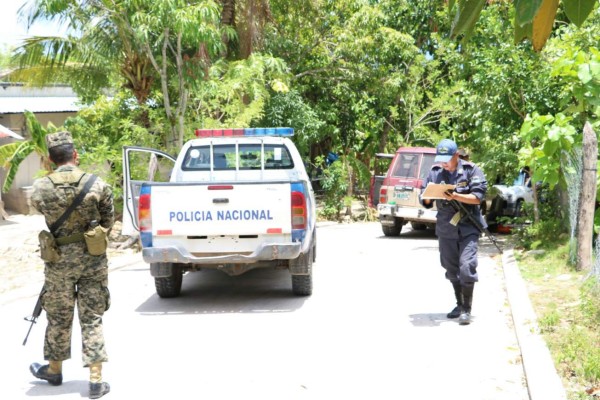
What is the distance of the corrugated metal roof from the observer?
21.0 meters

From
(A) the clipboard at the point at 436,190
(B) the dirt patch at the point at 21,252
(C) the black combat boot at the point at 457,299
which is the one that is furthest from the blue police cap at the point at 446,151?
(B) the dirt patch at the point at 21,252

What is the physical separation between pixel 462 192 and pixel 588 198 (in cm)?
263

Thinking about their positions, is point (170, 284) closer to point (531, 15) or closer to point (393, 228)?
point (531, 15)

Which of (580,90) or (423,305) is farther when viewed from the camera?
(580,90)

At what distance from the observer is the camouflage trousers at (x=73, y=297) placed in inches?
227

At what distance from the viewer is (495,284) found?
1079 centimetres

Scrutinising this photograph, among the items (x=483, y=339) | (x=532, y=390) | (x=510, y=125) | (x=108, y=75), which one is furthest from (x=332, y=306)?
(x=108, y=75)

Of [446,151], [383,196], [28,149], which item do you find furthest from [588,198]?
[28,149]

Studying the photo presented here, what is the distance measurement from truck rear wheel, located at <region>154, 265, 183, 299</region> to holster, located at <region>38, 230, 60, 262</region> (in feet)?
12.2

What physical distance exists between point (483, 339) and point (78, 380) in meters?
3.58

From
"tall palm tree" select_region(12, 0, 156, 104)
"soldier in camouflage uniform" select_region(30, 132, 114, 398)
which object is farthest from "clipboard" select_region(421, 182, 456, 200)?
"tall palm tree" select_region(12, 0, 156, 104)

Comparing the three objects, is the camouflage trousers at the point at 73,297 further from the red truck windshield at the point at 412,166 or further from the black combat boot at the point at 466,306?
the red truck windshield at the point at 412,166

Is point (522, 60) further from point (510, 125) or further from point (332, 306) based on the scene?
point (332, 306)

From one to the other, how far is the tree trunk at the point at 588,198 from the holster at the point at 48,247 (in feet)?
21.7
